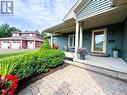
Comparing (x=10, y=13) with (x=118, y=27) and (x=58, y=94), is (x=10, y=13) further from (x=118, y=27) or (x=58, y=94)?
(x=58, y=94)

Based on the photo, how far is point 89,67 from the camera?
5.04 metres

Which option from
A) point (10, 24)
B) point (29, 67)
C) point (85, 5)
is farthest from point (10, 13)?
point (10, 24)

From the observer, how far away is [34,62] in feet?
13.3

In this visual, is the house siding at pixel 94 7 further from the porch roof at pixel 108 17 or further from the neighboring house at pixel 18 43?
the neighboring house at pixel 18 43

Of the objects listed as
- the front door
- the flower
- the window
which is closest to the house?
the front door

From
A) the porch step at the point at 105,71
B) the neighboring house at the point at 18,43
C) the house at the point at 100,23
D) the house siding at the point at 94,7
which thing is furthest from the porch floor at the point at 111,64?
the neighboring house at the point at 18,43

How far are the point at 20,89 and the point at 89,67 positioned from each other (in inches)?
128

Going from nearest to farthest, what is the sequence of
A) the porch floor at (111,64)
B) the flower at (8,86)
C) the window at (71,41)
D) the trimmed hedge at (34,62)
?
the flower at (8,86), the trimmed hedge at (34,62), the porch floor at (111,64), the window at (71,41)

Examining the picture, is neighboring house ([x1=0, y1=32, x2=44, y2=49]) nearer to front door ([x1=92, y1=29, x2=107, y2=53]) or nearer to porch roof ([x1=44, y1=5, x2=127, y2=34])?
front door ([x1=92, y1=29, x2=107, y2=53])

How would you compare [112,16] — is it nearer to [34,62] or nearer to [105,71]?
[105,71]

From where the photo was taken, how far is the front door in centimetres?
809

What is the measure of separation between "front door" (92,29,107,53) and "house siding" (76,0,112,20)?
2735mm

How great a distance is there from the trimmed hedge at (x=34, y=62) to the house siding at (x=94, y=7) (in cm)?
301

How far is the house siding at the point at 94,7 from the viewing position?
16.3 ft
